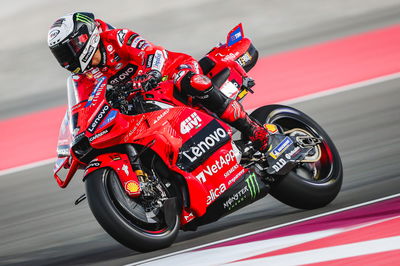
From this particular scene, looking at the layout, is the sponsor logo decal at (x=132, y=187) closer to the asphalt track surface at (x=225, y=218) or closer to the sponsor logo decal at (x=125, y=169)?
the sponsor logo decal at (x=125, y=169)

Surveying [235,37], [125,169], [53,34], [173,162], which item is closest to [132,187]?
[125,169]

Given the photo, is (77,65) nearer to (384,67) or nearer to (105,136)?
(105,136)

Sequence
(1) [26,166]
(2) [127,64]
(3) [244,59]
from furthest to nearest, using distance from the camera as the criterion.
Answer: (1) [26,166] < (3) [244,59] < (2) [127,64]

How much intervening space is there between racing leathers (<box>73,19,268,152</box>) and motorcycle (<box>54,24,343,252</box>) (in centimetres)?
8

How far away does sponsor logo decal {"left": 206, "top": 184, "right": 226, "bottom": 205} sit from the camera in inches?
221

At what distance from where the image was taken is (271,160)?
237 inches

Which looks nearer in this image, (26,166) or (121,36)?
(121,36)

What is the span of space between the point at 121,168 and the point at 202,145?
715 millimetres

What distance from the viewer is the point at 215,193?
5.67 meters

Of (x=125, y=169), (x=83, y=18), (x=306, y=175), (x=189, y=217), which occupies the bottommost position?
(x=306, y=175)

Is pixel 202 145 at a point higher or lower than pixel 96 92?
lower

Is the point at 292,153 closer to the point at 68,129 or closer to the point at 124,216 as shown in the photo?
the point at 124,216

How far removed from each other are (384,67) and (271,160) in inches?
A: 206

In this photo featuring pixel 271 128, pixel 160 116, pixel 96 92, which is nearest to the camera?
pixel 96 92
